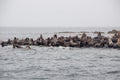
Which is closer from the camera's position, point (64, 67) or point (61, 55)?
point (64, 67)

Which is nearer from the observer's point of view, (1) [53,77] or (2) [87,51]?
(1) [53,77]

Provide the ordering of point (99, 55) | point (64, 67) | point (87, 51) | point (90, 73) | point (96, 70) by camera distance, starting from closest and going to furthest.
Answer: point (90, 73) < point (96, 70) < point (64, 67) < point (99, 55) < point (87, 51)

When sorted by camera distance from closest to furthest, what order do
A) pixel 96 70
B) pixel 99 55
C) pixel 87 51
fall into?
pixel 96 70, pixel 99 55, pixel 87 51

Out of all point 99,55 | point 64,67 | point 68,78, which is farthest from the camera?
point 99,55

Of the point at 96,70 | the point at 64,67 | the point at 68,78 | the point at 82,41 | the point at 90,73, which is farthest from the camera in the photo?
the point at 82,41

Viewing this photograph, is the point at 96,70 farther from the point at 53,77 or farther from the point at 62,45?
the point at 62,45

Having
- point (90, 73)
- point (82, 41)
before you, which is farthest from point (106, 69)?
point (82, 41)

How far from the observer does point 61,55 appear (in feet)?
158

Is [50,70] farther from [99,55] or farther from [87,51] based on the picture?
[87,51]

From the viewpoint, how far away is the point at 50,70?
33.6 m

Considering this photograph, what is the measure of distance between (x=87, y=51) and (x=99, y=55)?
4.62 m

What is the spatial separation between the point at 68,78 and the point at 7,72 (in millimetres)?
6838

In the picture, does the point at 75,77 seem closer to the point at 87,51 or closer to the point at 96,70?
the point at 96,70

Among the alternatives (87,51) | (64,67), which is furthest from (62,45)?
(64,67)
